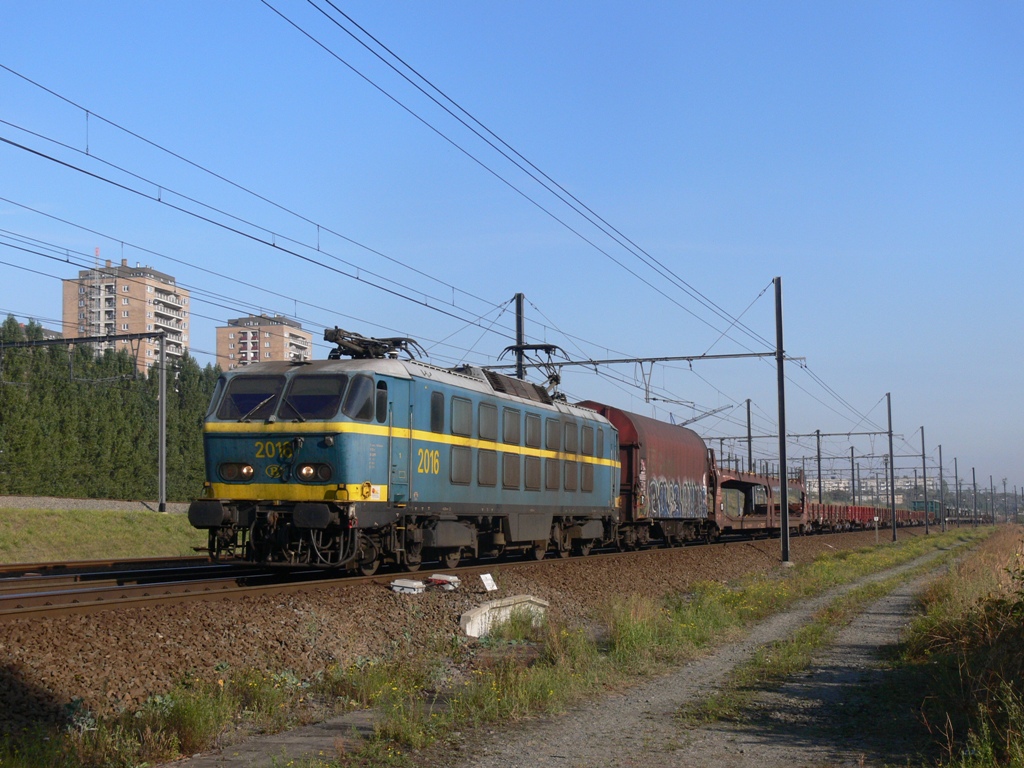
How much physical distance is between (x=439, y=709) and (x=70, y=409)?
67.3 metres

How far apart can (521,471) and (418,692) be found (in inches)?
442

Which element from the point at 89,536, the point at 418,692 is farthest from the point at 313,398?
the point at 89,536

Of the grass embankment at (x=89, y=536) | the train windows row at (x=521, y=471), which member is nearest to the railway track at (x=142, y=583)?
the train windows row at (x=521, y=471)

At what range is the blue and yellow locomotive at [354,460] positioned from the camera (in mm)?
15273

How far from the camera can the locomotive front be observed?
49.8 feet

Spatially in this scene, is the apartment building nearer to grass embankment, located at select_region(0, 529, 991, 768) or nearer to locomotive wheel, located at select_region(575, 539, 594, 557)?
locomotive wheel, located at select_region(575, 539, 594, 557)

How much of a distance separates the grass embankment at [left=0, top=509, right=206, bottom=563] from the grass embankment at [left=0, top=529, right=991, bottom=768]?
786 inches

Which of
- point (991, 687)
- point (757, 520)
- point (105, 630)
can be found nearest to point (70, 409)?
point (757, 520)

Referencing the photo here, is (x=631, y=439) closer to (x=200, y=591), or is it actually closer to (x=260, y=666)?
(x=200, y=591)

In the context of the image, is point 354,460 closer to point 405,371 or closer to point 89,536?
point 405,371

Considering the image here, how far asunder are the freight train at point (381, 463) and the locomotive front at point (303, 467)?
0.02 metres

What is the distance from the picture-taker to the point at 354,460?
15250 millimetres

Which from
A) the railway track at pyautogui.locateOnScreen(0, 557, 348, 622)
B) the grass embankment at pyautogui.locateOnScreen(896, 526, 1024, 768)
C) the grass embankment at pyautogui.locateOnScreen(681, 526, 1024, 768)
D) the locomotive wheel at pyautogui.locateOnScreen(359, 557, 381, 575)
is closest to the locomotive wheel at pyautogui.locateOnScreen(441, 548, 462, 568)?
the railway track at pyautogui.locateOnScreen(0, 557, 348, 622)

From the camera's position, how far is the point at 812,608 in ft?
54.1
